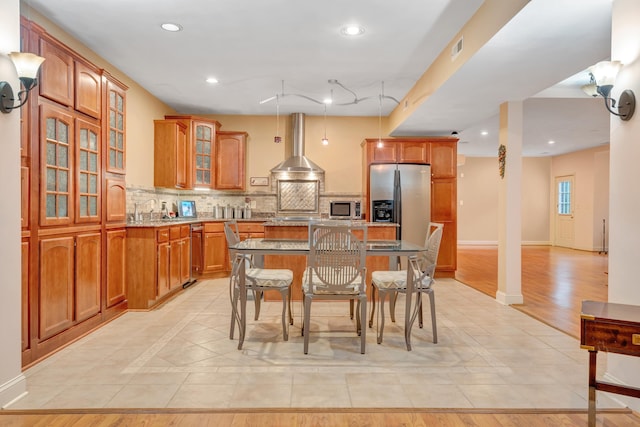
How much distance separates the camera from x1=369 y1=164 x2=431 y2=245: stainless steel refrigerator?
20.4 ft

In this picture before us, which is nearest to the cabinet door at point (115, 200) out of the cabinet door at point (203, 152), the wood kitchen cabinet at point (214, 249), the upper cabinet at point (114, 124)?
the upper cabinet at point (114, 124)

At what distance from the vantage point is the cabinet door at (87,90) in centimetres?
332

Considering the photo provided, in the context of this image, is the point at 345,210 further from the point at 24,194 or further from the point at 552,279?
the point at 24,194

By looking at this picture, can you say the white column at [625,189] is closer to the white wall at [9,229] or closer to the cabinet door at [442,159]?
the white wall at [9,229]

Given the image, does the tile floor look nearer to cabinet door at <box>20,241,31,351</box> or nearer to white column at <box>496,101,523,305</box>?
cabinet door at <box>20,241,31,351</box>

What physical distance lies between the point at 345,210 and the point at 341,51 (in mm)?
3096

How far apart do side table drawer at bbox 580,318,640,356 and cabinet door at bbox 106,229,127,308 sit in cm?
381

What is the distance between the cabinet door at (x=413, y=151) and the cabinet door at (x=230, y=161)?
8.68ft

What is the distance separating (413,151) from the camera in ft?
21.0

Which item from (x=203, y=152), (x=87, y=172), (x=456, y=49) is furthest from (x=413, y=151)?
(x=87, y=172)

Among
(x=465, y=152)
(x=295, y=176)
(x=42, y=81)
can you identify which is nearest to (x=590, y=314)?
(x=42, y=81)

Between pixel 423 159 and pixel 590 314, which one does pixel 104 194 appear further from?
pixel 423 159

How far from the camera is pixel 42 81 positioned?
2.86 m

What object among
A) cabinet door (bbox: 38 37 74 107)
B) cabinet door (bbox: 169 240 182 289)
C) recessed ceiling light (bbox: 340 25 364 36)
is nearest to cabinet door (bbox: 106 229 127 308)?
cabinet door (bbox: 169 240 182 289)
